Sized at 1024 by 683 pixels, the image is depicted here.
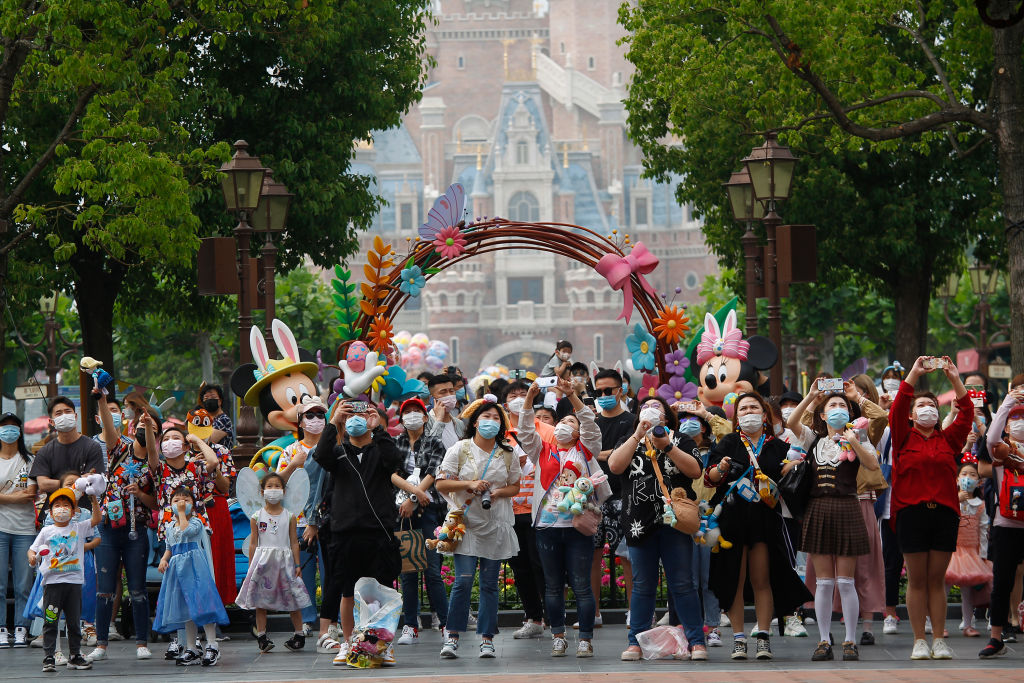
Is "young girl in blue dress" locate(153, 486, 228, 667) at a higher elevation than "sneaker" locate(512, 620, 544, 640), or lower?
higher

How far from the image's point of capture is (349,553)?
9.73 meters

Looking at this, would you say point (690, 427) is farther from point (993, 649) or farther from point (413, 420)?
point (993, 649)

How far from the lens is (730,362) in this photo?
13438 mm

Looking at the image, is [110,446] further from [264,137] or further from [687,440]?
[264,137]

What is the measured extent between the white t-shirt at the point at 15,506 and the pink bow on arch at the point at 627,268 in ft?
16.9

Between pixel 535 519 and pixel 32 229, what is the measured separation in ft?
22.8

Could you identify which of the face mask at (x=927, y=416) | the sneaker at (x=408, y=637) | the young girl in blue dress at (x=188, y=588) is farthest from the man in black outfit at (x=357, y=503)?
the face mask at (x=927, y=416)

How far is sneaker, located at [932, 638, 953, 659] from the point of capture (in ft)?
31.3

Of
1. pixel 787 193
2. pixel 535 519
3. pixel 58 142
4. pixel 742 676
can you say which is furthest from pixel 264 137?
pixel 742 676

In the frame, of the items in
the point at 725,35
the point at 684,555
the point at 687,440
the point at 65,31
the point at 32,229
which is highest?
the point at 725,35

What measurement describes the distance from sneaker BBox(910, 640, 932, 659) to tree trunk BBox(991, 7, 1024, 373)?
181 inches

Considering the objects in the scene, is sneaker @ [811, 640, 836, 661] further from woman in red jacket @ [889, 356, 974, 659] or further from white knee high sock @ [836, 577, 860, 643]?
woman in red jacket @ [889, 356, 974, 659]

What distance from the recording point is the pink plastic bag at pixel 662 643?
32.0 ft

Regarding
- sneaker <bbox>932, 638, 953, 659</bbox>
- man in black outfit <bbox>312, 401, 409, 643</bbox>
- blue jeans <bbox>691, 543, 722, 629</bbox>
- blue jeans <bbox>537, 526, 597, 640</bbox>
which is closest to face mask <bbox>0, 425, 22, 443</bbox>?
man in black outfit <bbox>312, 401, 409, 643</bbox>
